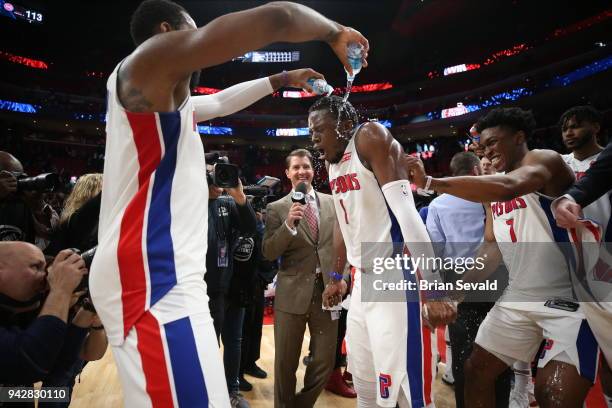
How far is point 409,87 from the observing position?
82.6 ft

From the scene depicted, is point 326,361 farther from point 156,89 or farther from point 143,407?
point 156,89

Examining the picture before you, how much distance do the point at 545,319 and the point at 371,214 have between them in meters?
1.35

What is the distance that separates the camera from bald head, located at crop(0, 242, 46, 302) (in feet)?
5.48

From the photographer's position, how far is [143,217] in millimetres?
1269

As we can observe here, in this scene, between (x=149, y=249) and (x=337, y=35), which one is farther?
(x=337, y=35)

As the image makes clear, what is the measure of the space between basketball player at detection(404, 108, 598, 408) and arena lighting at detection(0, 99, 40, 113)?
71.2 feet

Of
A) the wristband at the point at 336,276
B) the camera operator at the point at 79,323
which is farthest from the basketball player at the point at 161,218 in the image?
the wristband at the point at 336,276

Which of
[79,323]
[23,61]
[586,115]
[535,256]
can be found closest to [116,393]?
[79,323]

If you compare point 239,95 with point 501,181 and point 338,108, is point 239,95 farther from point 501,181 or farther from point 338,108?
point 501,181

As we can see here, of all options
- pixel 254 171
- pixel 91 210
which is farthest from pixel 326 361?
pixel 254 171

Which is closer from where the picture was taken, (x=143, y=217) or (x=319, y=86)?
(x=143, y=217)

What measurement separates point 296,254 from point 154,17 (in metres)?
2.20

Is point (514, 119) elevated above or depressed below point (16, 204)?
above

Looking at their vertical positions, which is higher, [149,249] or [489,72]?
[489,72]
